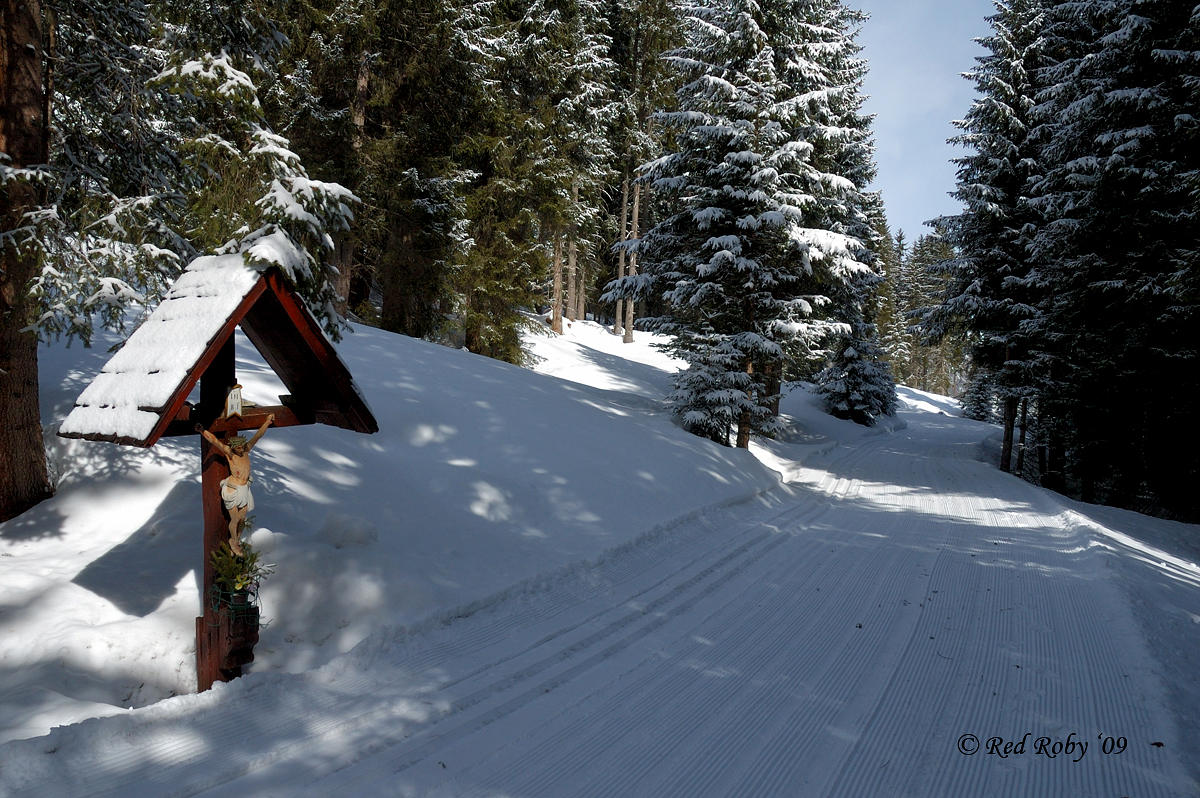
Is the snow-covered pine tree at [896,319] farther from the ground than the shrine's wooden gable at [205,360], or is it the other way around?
the snow-covered pine tree at [896,319]

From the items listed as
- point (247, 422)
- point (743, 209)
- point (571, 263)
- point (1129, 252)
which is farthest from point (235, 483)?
point (571, 263)

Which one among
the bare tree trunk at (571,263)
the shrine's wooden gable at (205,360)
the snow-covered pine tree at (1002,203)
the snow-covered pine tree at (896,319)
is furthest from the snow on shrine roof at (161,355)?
the snow-covered pine tree at (896,319)

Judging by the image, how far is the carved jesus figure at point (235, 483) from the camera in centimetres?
395

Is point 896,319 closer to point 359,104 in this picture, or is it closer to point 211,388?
point 359,104

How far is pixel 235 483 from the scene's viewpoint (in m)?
3.99

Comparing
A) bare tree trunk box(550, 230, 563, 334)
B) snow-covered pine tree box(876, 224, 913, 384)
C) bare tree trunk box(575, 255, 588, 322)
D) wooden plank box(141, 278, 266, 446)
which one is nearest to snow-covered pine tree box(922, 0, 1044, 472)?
bare tree trunk box(550, 230, 563, 334)

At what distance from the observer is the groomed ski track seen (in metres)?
3.30

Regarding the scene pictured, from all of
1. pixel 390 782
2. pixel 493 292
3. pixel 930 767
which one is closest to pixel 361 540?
pixel 390 782

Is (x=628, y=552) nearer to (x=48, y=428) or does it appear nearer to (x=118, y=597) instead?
(x=118, y=597)

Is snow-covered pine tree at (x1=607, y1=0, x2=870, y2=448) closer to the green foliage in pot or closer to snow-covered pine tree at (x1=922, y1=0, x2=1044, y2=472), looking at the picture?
snow-covered pine tree at (x1=922, y1=0, x2=1044, y2=472)

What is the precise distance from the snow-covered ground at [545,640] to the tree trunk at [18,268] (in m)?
0.37

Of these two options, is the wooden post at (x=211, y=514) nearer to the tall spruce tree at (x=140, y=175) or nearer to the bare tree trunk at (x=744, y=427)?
the tall spruce tree at (x=140, y=175)

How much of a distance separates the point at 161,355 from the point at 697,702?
13.8 ft

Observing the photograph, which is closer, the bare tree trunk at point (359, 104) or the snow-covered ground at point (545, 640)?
the snow-covered ground at point (545, 640)
